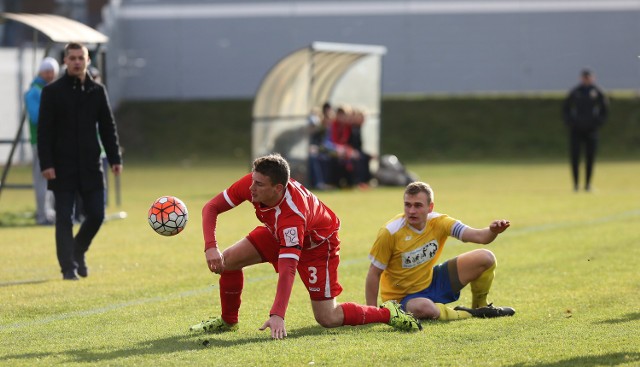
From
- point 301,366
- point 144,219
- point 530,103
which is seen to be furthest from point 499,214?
point 530,103

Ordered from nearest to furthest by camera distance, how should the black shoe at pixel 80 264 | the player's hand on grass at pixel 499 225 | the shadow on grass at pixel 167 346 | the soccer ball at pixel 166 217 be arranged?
the shadow on grass at pixel 167 346, the player's hand on grass at pixel 499 225, the soccer ball at pixel 166 217, the black shoe at pixel 80 264

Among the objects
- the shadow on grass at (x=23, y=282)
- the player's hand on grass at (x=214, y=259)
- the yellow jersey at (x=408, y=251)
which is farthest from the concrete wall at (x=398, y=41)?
the player's hand on grass at (x=214, y=259)

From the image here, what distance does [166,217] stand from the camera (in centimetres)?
793

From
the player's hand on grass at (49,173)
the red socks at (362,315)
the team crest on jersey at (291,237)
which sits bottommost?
the red socks at (362,315)

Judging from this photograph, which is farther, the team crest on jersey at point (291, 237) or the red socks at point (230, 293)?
the red socks at point (230, 293)

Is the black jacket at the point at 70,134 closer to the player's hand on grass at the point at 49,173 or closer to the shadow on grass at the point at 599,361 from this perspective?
the player's hand on grass at the point at 49,173

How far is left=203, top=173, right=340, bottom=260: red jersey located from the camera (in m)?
7.11

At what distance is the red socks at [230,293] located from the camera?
759cm

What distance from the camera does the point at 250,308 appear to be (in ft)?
28.5

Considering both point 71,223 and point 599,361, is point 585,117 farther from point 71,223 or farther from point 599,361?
point 599,361

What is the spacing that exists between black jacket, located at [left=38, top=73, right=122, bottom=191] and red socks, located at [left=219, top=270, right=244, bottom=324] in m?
3.07

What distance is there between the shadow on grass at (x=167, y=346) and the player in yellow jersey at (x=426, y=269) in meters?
0.73

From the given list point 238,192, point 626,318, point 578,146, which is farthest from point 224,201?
point 578,146

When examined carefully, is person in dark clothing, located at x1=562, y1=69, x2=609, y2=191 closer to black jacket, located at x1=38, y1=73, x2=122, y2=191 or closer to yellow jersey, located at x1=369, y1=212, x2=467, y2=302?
black jacket, located at x1=38, y1=73, x2=122, y2=191
